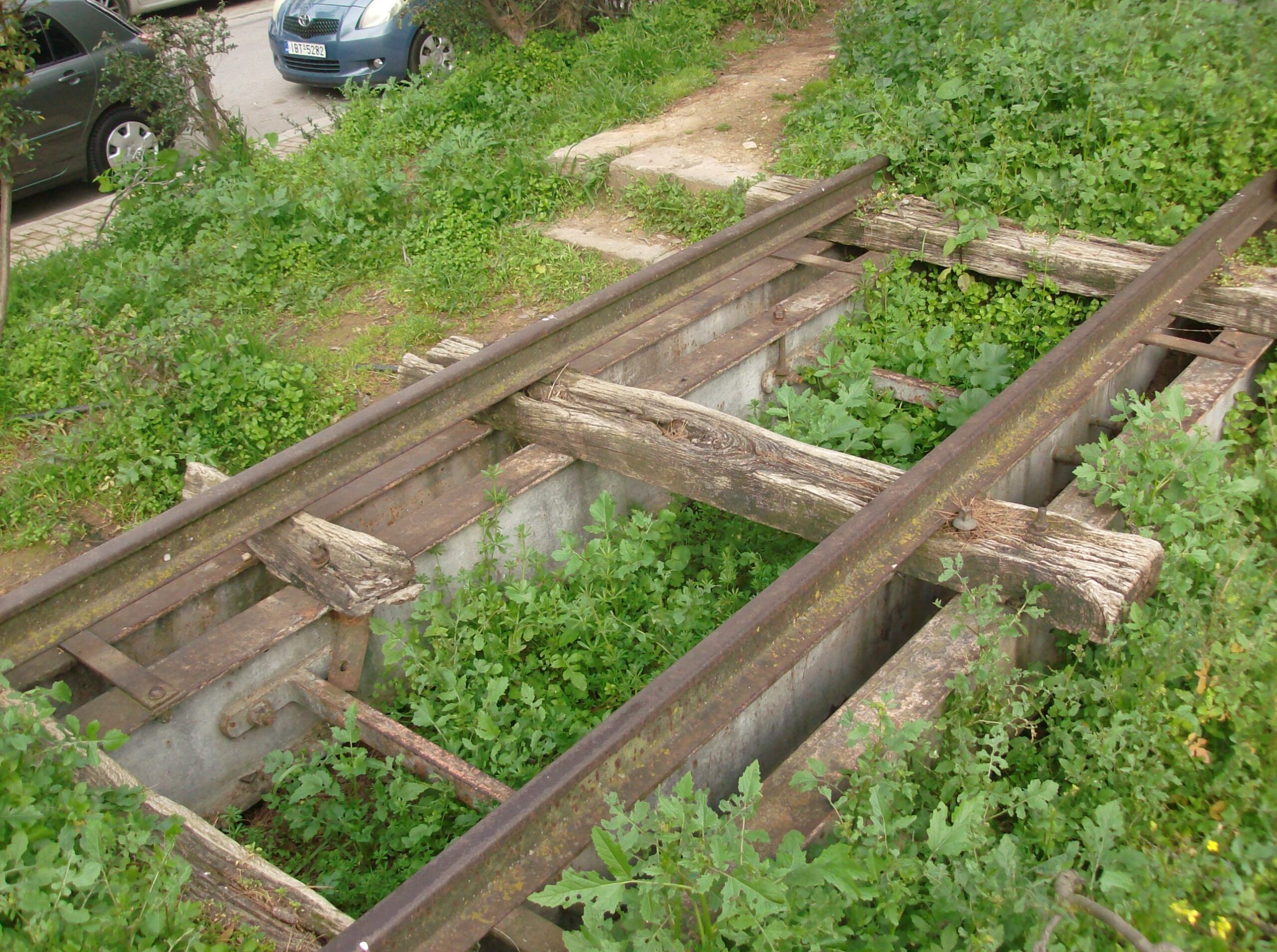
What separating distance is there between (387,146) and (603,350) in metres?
4.74

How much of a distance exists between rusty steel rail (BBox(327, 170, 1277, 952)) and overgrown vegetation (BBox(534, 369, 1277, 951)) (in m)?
0.14

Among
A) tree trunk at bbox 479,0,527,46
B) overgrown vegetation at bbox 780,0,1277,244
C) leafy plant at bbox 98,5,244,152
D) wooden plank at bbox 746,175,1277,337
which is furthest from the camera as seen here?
tree trunk at bbox 479,0,527,46

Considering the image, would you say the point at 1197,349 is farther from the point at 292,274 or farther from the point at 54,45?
the point at 54,45

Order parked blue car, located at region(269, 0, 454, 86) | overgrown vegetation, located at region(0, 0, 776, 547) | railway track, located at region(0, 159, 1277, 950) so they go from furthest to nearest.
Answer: parked blue car, located at region(269, 0, 454, 86) → overgrown vegetation, located at region(0, 0, 776, 547) → railway track, located at region(0, 159, 1277, 950)

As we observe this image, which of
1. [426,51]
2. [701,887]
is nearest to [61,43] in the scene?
[426,51]

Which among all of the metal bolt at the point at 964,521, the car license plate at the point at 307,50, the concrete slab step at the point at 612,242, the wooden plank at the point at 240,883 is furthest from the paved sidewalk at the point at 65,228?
the metal bolt at the point at 964,521

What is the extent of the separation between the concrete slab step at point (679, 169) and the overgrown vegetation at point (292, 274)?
37cm

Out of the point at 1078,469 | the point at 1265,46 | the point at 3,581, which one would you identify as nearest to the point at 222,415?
the point at 3,581

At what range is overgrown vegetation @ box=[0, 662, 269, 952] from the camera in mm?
2160

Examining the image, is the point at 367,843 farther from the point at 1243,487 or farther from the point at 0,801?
the point at 1243,487

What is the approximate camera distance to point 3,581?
4.68 metres

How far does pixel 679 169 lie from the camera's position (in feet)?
22.6

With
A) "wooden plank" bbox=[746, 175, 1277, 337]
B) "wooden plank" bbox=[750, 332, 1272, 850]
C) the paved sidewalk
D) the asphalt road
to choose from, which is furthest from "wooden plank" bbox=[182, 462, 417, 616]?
the asphalt road

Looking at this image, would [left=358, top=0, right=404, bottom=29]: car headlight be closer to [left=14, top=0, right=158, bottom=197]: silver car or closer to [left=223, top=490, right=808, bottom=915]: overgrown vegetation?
[left=14, top=0, right=158, bottom=197]: silver car
